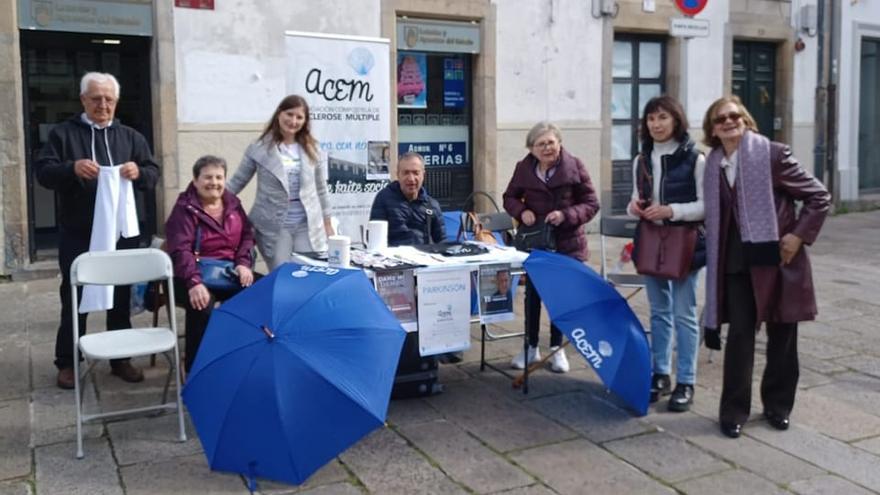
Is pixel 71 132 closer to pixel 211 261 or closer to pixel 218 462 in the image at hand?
pixel 211 261

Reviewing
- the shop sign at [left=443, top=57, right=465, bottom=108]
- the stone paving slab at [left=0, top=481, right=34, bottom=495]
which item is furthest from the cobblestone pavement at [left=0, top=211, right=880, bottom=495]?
the shop sign at [left=443, top=57, right=465, bottom=108]

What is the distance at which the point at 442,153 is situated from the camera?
1153 cm

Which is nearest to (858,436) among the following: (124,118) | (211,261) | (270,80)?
(211,261)

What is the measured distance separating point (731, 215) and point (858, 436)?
49.9 inches

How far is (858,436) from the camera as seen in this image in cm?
452

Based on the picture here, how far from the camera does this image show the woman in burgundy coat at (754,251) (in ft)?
14.3

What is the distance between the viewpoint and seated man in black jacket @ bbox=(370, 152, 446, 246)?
548cm

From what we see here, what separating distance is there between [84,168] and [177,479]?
1.94 m

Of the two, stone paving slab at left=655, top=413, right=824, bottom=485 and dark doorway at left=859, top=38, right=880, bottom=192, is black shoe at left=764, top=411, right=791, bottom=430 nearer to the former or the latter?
stone paving slab at left=655, top=413, right=824, bottom=485

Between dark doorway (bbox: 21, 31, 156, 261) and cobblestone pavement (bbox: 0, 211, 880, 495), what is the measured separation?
393cm

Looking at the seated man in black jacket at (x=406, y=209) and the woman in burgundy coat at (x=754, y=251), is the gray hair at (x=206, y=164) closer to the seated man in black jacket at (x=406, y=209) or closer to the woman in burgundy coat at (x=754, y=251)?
the seated man in black jacket at (x=406, y=209)

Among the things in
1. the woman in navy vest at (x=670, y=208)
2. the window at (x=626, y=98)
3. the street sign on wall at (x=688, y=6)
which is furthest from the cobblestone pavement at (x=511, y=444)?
the window at (x=626, y=98)

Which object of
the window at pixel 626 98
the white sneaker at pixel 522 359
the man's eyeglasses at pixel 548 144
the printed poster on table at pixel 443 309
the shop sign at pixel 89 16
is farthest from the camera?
the window at pixel 626 98

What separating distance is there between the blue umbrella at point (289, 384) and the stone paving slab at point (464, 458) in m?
0.61
